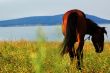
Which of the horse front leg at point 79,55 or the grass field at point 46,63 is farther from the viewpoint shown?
the horse front leg at point 79,55

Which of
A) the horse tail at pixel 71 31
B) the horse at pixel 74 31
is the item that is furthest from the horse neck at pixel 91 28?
the horse tail at pixel 71 31

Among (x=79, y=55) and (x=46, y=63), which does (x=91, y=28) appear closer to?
(x=79, y=55)

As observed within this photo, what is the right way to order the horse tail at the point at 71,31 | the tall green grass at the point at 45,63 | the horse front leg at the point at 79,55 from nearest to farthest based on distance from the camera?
1. the tall green grass at the point at 45,63
2. the horse front leg at the point at 79,55
3. the horse tail at the point at 71,31

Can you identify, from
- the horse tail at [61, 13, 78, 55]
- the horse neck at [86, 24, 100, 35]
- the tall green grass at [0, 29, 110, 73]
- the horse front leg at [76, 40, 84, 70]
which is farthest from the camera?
the horse neck at [86, 24, 100, 35]

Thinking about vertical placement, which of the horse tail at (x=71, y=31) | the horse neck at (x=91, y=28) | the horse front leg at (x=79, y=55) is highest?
the horse tail at (x=71, y=31)

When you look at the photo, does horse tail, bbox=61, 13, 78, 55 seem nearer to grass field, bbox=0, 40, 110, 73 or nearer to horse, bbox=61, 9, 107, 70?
horse, bbox=61, 9, 107, 70

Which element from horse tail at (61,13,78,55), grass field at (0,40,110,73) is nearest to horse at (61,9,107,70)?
horse tail at (61,13,78,55)

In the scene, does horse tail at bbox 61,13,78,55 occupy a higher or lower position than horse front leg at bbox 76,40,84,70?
higher

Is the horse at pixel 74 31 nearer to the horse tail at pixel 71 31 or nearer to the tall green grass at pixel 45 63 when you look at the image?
the horse tail at pixel 71 31

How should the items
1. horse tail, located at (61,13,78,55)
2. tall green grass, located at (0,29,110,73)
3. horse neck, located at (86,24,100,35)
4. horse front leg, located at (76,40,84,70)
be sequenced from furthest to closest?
horse neck, located at (86,24,100,35), horse tail, located at (61,13,78,55), horse front leg, located at (76,40,84,70), tall green grass, located at (0,29,110,73)

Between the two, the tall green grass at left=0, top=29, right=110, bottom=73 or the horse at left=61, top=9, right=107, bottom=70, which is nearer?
the tall green grass at left=0, top=29, right=110, bottom=73

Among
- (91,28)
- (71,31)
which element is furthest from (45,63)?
(91,28)

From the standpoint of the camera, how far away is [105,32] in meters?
10.5

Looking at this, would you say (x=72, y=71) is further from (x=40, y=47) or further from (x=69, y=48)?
(x=40, y=47)
